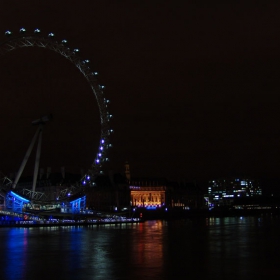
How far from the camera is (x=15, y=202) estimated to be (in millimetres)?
67812

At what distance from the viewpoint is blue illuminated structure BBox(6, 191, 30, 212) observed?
220 ft

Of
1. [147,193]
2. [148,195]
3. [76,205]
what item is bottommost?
[76,205]

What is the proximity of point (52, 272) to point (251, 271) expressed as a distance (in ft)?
25.4

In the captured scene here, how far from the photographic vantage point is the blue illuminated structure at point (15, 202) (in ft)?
220

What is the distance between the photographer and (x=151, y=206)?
135m

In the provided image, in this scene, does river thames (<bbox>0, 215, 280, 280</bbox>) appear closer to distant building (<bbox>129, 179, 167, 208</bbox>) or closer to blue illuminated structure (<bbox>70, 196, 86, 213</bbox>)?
blue illuminated structure (<bbox>70, 196, 86, 213</bbox>)

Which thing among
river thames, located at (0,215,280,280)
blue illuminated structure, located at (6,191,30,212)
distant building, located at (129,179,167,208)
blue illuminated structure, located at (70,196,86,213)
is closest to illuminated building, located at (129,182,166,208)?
distant building, located at (129,179,167,208)

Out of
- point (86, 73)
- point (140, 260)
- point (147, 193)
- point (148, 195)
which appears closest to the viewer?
point (140, 260)

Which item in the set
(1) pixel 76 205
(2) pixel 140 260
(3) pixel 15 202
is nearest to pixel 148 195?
(1) pixel 76 205

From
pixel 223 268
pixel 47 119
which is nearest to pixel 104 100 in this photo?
pixel 47 119

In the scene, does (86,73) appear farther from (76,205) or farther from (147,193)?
(147,193)

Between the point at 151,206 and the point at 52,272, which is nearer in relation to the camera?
the point at 52,272

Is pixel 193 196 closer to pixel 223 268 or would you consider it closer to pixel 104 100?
pixel 104 100

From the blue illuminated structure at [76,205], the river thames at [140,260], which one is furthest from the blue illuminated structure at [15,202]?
the river thames at [140,260]
